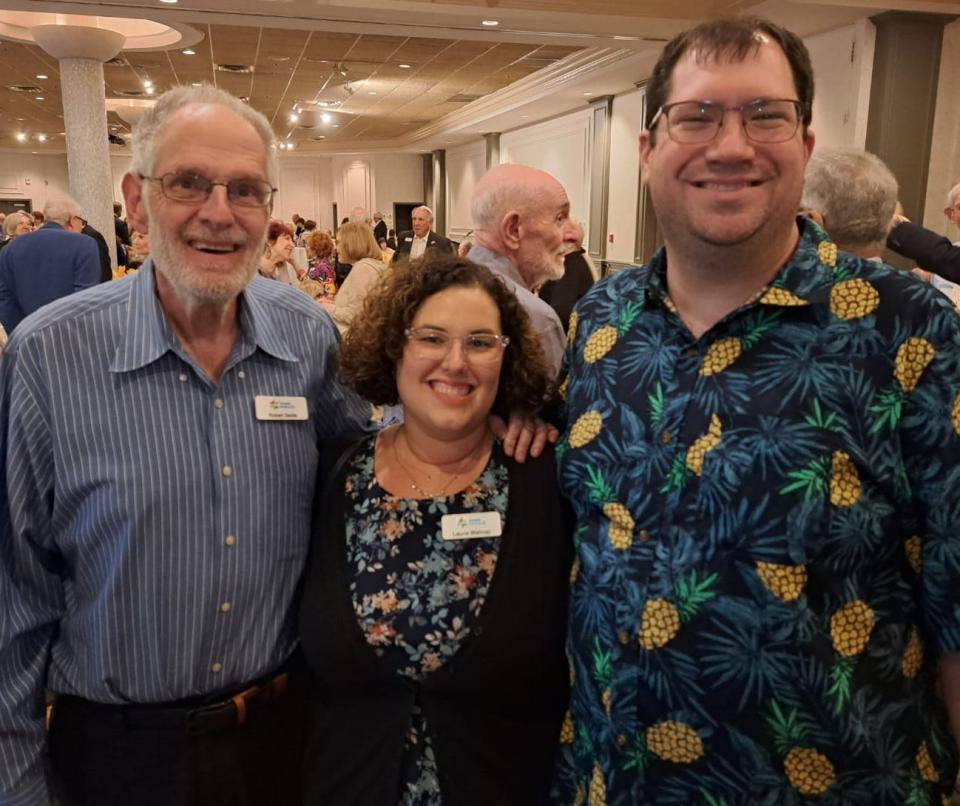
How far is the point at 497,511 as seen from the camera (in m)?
1.57

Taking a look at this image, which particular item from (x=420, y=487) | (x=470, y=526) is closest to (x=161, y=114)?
(x=420, y=487)

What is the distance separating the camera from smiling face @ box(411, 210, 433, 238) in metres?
11.8

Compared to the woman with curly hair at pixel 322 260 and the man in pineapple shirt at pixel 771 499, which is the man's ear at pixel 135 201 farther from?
the woman with curly hair at pixel 322 260

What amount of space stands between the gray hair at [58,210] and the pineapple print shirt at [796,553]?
596cm

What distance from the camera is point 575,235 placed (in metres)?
4.20

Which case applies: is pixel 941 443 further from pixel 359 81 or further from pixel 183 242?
pixel 359 81

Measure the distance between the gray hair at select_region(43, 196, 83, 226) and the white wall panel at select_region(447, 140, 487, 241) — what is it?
40.4ft

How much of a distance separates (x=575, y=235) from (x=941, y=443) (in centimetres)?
315

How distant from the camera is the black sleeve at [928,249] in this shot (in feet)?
10.3

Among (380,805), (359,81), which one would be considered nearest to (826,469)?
(380,805)

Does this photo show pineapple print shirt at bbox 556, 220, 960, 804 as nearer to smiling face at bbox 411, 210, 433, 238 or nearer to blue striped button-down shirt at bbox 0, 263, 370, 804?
blue striped button-down shirt at bbox 0, 263, 370, 804

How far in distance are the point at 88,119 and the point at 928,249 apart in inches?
337

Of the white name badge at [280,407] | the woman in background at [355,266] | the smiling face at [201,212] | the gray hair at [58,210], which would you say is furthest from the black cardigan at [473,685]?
the gray hair at [58,210]

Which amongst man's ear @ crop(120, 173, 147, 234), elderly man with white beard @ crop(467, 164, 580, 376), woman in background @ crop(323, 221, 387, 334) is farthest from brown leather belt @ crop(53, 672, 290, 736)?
woman in background @ crop(323, 221, 387, 334)
